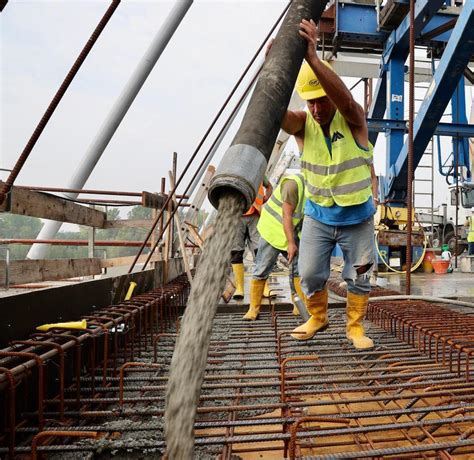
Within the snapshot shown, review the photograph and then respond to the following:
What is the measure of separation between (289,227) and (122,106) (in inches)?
227

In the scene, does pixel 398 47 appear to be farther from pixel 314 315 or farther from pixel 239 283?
pixel 314 315

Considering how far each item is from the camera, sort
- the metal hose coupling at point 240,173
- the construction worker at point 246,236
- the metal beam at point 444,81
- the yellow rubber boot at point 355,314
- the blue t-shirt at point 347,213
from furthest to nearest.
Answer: the metal beam at point 444,81 < the construction worker at point 246,236 < the yellow rubber boot at point 355,314 < the blue t-shirt at point 347,213 < the metal hose coupling at point 240,173

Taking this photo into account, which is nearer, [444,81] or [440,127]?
[444,81]

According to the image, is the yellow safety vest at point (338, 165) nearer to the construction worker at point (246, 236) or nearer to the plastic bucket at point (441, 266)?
the construction worker at point (246, 236)

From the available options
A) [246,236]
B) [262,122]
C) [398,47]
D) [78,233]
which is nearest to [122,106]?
[246,236]

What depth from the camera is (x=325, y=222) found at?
9.62 feet

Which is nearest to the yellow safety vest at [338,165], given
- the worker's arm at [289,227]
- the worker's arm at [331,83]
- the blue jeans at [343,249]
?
the worker's arm at [331,83]

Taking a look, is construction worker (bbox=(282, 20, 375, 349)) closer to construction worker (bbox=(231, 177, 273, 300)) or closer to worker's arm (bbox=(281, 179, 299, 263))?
worker's arm (bbox=(281, 179, 299, 263))

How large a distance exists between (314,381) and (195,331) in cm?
112

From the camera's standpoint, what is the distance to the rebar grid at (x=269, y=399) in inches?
61.6

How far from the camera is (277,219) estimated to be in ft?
13.6

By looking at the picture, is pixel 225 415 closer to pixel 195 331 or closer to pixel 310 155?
pixel 195 331

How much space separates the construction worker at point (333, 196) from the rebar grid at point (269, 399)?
347 millimetres

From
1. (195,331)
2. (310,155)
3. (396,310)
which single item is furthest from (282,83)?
(396,310)
